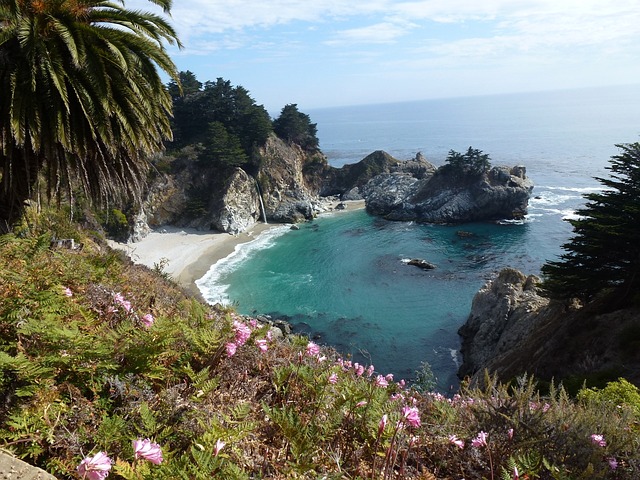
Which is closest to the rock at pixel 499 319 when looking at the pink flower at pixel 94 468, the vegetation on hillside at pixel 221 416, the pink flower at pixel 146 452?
the vegetation on hillside at pixel 221 416

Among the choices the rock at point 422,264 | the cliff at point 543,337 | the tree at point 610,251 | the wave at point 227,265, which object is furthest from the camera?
the rock at point 422,264

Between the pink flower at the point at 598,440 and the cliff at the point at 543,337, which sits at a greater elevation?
the pink flower at the point at 598,440

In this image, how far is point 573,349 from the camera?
19234 millimetres

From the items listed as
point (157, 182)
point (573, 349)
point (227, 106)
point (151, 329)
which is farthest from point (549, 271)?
point (227, 106)

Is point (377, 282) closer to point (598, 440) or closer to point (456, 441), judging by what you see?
point (598, 440)

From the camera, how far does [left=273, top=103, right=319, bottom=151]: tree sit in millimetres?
74750

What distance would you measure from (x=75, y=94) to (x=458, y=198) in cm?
6237

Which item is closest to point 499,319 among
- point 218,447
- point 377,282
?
point 377,282

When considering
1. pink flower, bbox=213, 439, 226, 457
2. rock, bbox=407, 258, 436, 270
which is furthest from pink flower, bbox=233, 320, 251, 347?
rock, bbox=407, 258, 436, 270

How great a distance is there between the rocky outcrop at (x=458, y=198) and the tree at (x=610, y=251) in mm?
39683

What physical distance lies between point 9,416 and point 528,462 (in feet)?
12.2

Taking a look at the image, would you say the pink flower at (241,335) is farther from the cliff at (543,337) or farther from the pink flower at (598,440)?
the cliff at (543,337)

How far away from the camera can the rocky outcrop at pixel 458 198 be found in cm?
6181

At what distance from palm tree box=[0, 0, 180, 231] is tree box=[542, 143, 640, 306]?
21.9m
